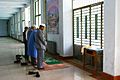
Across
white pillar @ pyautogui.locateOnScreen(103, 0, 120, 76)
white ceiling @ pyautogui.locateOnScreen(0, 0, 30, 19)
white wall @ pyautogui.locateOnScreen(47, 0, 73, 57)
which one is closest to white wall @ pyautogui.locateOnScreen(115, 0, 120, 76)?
white pillar @ pyautogui.locateOnScreen(103, 0, 120, 76)

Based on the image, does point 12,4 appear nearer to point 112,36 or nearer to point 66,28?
point 66,28

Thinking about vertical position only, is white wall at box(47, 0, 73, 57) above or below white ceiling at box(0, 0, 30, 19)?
below

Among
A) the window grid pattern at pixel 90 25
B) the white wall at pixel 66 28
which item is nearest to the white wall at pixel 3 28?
the white wall at pixel 66 28

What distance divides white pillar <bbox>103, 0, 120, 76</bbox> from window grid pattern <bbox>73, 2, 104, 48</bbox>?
1008 mm

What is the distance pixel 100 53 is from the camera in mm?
6023

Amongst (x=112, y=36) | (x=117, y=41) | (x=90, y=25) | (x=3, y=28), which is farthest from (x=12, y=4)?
(x=3, y=28)

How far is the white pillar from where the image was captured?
5.10 metres

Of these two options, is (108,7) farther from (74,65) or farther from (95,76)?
(74,65)

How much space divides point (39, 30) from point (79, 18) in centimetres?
225

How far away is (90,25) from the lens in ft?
23.6

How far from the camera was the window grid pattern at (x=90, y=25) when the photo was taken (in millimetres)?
6543

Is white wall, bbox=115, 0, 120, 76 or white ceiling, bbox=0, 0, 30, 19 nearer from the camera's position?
white wall, bbox=115, 0, 120, 76

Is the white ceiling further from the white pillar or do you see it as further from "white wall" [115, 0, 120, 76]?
"white wall" [115, 0, 120, 76]

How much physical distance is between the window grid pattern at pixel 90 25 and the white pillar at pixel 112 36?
1.01 metres
